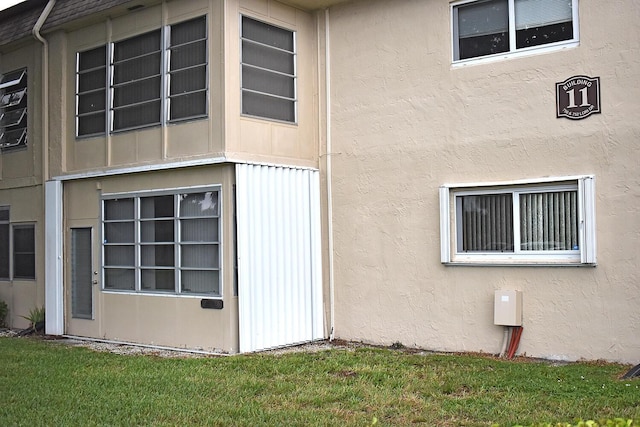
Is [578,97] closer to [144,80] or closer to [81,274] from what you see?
[144,80]

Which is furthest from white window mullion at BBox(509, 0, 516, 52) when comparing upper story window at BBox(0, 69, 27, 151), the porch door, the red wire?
upper story window at BBox(0, 69, 27, 151)

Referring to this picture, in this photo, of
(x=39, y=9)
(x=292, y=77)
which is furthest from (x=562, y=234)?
(x=39, y=9)

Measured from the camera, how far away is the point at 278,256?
12.0m

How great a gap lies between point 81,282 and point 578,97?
28.4 feet

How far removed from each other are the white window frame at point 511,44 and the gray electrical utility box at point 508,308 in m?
→ 3.22

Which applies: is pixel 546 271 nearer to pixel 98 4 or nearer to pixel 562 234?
pixel 562 234

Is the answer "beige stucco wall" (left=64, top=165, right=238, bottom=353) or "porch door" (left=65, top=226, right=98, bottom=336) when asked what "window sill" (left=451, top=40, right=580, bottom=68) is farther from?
"porch door" (left=65, top=226, right=98, bottom=336)

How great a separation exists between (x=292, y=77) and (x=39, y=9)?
5.48m

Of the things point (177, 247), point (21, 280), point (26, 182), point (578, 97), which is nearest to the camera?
point (578, 97)

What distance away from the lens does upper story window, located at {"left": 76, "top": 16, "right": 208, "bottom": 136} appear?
1198 cm

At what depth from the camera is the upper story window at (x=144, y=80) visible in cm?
1198

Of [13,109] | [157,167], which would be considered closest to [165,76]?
[157,167]

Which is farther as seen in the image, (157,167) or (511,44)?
(157,167)

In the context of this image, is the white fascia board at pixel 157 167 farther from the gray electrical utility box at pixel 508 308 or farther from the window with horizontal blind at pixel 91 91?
the gray electrical utility box at pixel 508 308
